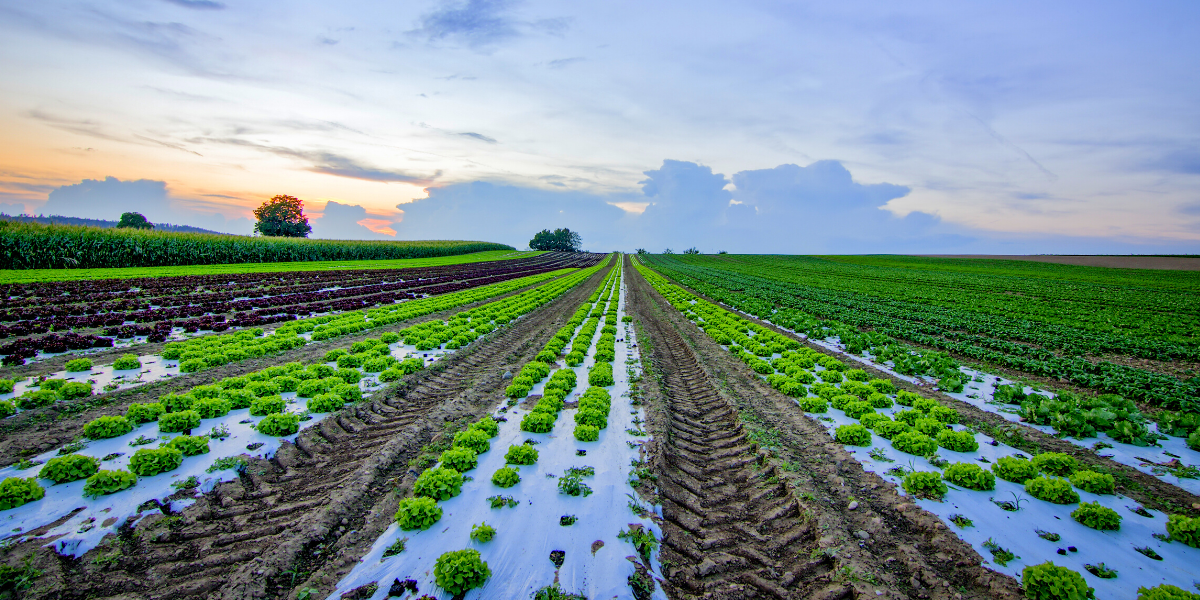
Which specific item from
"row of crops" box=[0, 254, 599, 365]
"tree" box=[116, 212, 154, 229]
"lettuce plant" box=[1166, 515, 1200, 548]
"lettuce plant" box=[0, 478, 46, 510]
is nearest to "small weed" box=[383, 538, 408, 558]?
"lettuce plant" box=[0, 478, 46, 510]

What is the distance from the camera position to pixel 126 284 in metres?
27.7

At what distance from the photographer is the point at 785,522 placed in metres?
6.69

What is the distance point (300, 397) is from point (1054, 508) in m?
15.1

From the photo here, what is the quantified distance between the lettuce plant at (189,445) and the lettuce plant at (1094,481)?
15.1 meters

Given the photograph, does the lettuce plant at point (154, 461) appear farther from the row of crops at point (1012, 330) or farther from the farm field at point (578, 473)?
the row of crops at point (1012, 330)

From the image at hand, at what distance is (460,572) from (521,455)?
288 centimetres

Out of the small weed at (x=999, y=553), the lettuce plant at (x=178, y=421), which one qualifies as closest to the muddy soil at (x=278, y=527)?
the lettuce plant at (x=178, y=421)

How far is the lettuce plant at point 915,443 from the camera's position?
8469 millimetres

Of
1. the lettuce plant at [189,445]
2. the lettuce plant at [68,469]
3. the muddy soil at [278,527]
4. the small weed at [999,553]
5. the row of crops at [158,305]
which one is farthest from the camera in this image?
the row of crops at [158,305]

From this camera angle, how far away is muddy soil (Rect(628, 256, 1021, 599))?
5.42 m

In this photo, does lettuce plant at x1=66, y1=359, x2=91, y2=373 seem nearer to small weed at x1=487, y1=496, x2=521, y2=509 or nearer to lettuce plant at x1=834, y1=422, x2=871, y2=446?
small weed at x1=487, y1=496, x2=521, y2=509

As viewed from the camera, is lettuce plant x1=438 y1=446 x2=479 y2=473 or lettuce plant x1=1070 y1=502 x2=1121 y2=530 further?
lettuce plant x1=438 y1=446 x2=479 y2=473

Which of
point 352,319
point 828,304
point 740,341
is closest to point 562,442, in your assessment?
point 740,341

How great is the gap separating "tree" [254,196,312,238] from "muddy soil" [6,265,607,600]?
123m
